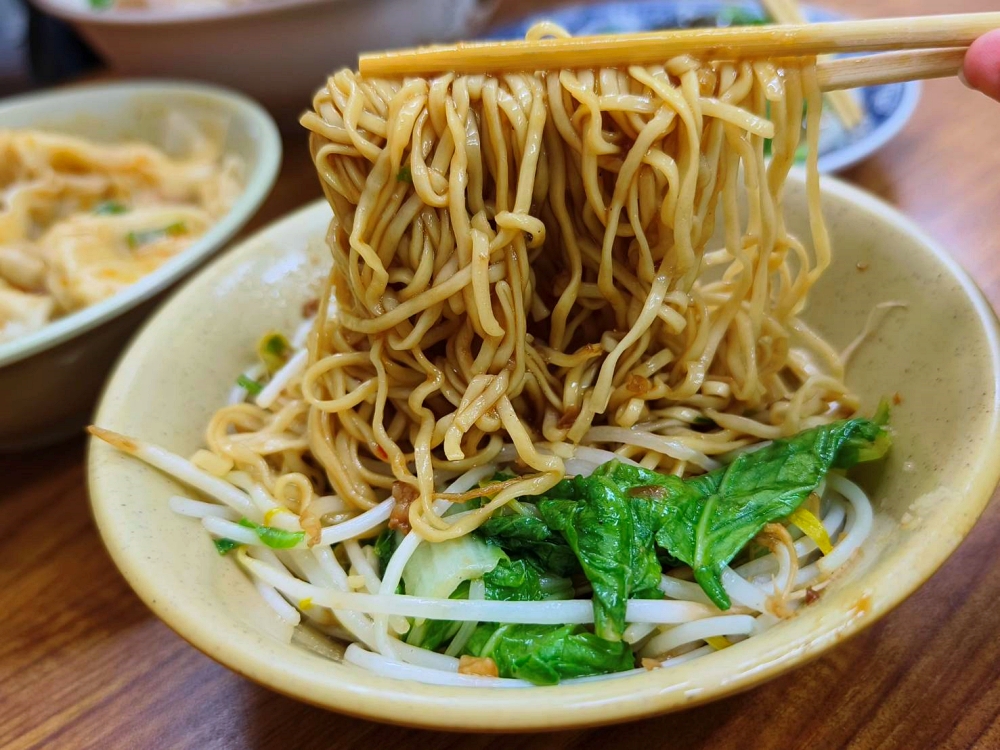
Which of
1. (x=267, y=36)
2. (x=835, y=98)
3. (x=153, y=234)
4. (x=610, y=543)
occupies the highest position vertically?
(x=835, y=98)

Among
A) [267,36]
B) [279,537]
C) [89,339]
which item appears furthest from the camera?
[267,36]

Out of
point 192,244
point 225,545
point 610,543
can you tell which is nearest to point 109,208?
point 192,244

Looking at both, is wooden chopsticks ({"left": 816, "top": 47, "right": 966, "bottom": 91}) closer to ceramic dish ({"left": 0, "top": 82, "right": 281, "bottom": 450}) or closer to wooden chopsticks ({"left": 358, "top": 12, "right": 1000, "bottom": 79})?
wooden chopsticks ({"left": 358, "top": 12, "right": 1000, "bottom": 79})

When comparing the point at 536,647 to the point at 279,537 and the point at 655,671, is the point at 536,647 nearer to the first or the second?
the point at 655,671

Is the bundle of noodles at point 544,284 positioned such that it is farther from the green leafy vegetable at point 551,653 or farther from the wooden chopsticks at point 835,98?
the wooden chopsticks at point 835,98

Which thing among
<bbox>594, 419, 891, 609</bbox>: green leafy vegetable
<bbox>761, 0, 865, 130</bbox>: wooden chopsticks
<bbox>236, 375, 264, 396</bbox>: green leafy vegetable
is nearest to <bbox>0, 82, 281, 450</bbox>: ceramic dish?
<bbox>236, 375, 264, 396</bbox>: green leafy vegetable

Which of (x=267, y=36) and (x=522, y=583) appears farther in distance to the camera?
(x=267, y=36)

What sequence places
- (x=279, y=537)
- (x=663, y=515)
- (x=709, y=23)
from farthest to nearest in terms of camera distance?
(x=709, y=23), (x=279, y=537), (x=663, y=515)

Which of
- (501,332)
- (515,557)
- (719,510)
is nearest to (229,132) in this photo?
(501,332)

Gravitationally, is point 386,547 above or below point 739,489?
below
